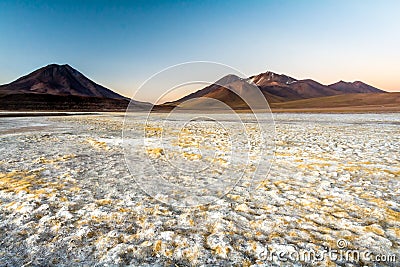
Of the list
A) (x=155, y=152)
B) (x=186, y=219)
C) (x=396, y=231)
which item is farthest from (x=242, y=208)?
(x=155, y=152)

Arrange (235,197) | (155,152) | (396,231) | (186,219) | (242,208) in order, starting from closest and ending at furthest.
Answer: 1. (396,231)
2. (186,219)
3. (242,208)
4. (235,197)
5. (155,152)

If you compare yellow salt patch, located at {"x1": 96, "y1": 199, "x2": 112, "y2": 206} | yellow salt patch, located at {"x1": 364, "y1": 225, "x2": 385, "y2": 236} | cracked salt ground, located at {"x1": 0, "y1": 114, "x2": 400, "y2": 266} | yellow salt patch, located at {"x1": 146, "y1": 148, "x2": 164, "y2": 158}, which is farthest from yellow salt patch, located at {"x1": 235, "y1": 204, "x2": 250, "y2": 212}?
yellow salt patch, located at {"x1": 146, "y1": 148, "x2": 164, "y2": 158}

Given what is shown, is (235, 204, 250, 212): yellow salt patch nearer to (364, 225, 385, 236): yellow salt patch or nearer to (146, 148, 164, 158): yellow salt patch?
(364, 225, 385, 236): yellow salt patch

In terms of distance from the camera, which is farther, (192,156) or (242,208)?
(192,156)

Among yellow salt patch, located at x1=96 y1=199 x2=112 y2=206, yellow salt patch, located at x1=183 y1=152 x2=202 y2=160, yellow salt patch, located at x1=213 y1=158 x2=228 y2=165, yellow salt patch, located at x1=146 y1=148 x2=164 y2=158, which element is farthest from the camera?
yellow salt patch, located at x1=146 y1=148 x2=164 y2=158

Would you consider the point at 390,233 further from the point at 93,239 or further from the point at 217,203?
the point at 93,239

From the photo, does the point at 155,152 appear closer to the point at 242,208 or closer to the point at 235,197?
the point at 235,197

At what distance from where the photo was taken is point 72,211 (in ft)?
14.1

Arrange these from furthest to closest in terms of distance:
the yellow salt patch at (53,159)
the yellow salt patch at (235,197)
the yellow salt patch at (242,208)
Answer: the yellow salt patch at (53,159) < the yellow salt patch at (235,197) < the yellow salt patch at (242,208)

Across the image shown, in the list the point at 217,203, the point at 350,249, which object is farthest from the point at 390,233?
the point at 217,203

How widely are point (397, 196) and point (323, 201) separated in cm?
155

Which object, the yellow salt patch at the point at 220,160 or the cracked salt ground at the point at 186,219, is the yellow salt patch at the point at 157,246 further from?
the yellow salt patch at the point at 220,160

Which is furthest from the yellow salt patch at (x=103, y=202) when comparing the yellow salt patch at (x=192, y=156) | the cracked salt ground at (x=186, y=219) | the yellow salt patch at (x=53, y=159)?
the yellow salt patch at (x=192, y=156)

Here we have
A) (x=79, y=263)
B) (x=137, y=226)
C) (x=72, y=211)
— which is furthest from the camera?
(x=72, y=211)
